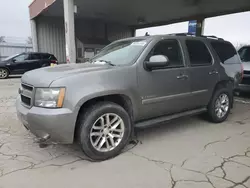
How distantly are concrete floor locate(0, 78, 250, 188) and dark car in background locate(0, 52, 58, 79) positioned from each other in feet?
36.0

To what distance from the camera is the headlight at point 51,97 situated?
306 centimetres

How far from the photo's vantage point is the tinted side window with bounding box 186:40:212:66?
4.55m

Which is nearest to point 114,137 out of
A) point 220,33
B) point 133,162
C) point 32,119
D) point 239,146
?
point 133,162

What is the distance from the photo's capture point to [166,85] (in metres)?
4.06

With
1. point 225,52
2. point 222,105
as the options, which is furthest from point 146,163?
point 225,52

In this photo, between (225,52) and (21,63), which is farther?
(21,63)

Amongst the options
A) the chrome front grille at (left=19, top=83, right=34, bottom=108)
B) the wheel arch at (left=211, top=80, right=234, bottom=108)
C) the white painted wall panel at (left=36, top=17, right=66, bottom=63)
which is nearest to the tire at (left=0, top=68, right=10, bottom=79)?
the white painted wall panel at (left=36, top=17, right=66, bottom=63)

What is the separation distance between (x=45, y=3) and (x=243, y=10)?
10929 millimetres

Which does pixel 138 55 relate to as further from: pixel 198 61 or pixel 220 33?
pixel 220 33

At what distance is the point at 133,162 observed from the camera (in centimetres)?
338

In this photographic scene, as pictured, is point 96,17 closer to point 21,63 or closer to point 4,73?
point 21,63

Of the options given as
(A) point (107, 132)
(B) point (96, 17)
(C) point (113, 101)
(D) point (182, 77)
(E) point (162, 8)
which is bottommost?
(A) point (107, 132)

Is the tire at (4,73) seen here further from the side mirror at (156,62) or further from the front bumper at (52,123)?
the side mirror at (156,62)

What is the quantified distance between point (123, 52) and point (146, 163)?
191cm
